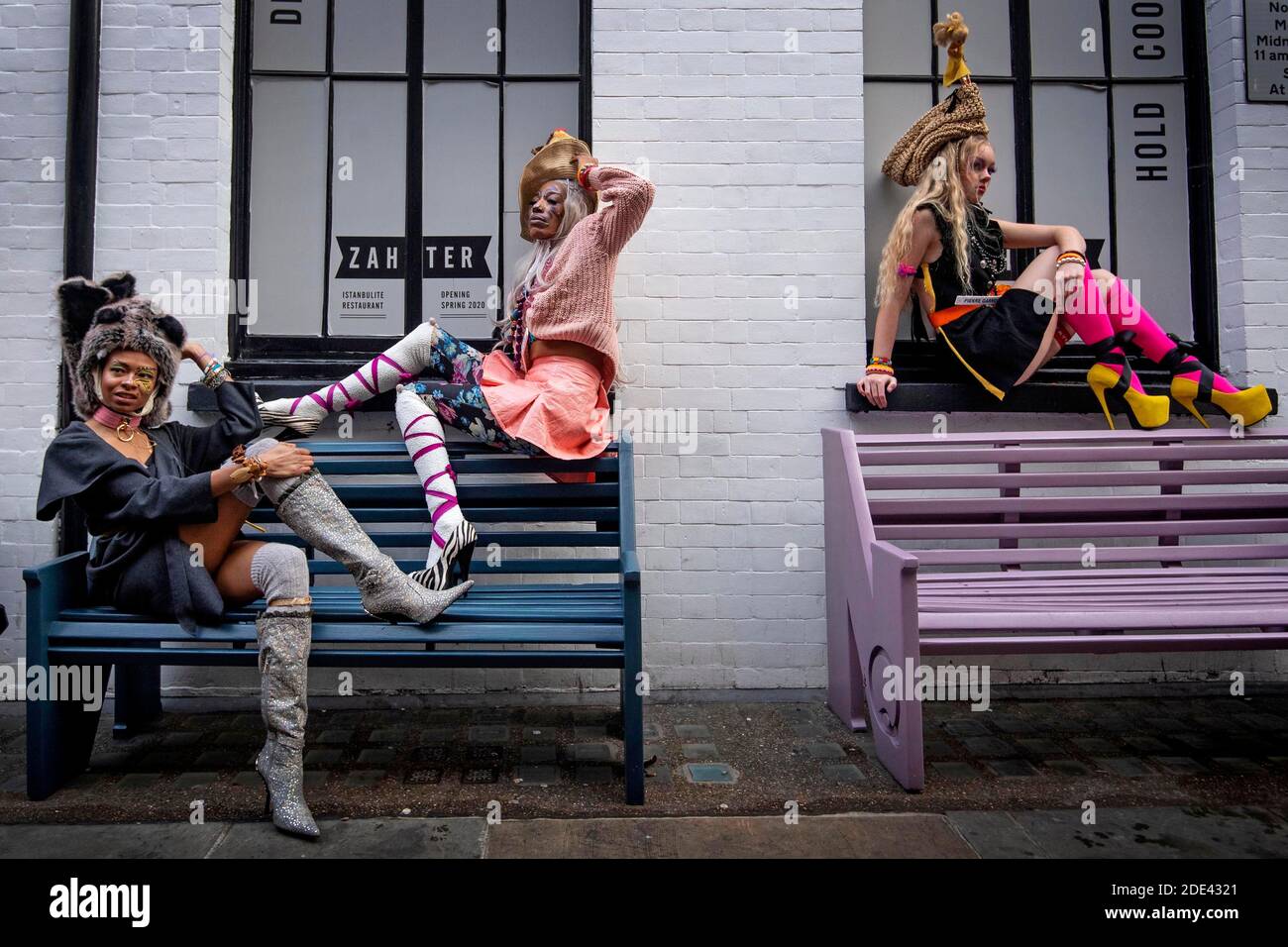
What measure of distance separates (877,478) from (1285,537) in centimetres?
216

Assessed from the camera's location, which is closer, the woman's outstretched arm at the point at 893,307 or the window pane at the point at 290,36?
the woman's outstretched arm at the point at 893,307

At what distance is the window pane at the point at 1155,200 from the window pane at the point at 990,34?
24.9 inches

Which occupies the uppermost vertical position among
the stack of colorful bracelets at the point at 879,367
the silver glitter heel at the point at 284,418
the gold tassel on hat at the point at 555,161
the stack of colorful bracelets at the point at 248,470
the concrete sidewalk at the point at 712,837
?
the gold tassel on hat at the point at 555,161

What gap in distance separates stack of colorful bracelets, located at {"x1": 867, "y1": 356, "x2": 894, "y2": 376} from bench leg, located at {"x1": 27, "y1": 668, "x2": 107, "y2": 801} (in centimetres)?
337

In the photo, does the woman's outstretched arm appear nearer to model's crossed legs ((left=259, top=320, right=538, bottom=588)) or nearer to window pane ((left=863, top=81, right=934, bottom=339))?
window pane ((left=863, top=81, right=934, bottom=339))

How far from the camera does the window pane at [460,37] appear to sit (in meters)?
4.21

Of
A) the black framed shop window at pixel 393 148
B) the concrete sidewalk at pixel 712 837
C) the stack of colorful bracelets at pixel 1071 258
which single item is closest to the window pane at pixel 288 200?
the black framed shop window at pixel 393 148

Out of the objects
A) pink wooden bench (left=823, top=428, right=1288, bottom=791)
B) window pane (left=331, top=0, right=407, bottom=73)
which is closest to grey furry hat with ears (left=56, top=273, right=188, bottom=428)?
window pane (left=331, top=0, right=407, bottom=73)

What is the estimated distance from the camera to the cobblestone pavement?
2705 mm

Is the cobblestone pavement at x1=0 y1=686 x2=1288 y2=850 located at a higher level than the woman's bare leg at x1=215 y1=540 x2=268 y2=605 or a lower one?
lower

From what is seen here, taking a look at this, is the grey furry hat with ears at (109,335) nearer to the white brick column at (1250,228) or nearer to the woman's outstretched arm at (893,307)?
the woman's outstretched arm at (893,307)

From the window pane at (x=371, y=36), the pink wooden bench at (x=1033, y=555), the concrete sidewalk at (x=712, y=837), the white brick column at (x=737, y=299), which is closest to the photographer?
the concrete sidewalk at (x=712, y=837)

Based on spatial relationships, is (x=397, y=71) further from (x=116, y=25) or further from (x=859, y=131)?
(x=859, y=131)

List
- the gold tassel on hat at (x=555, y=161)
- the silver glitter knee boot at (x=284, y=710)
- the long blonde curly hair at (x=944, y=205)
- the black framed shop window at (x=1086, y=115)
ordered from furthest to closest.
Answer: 1. the black framed shop window at (x=1086, y=115)
2. the long blonde curly hair at (x=944, y=205)
3. the gold tassel on hat at (x=555, y=161)
4. the silver glitter knee boot at (x=284, y=710)
